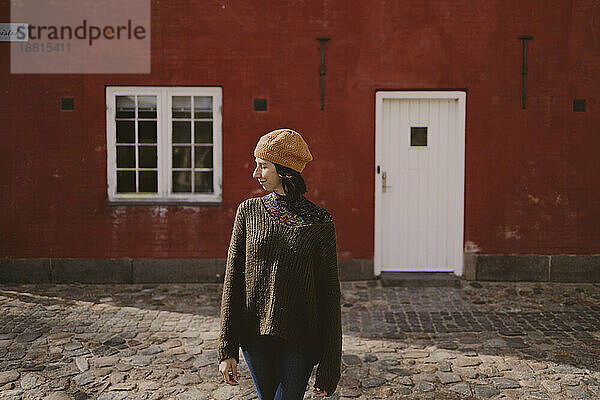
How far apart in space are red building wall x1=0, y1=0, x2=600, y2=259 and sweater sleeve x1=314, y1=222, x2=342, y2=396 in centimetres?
543

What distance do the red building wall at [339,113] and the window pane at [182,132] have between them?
1.72 ft

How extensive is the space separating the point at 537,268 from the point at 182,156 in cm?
501

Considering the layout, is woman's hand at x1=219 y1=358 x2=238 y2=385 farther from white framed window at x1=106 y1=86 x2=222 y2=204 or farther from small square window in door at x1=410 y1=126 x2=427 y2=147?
small square window in door at x1=410 y1=126 x2=427 y2=147

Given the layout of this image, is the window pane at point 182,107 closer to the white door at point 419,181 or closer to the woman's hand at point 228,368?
the white door at point 419,181

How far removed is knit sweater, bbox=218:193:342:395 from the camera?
283cm

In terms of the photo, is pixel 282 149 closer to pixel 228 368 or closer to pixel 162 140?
pixel 228 368

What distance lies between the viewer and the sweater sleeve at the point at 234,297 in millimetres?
2865

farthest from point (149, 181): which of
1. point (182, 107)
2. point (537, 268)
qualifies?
point (537, 268)

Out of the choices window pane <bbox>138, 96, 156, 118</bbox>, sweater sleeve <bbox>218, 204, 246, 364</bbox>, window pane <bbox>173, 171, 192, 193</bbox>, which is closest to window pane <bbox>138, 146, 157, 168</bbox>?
window pane <bbox>173, 171, 192, 193</bbox>

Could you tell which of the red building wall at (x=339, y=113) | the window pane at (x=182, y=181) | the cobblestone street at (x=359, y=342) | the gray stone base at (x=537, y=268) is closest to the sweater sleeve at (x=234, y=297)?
the cobblestone street at (x=359, y=342)

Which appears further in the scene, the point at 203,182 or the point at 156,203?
the point at 203,182

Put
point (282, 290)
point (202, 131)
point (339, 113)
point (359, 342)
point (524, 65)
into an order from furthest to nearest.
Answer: point (202, 131) → point (339, 113) → point (524, 65) → point (359, 342) → point (282, 290)

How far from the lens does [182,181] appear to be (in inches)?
331

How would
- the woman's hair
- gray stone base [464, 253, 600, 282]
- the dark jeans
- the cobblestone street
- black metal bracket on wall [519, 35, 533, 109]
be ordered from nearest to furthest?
the dark jeans → the woman's hair → the cobblestone street → black metal bracket on wall [519, 35, 533, 109] → gray stone base [464, 253, 600, 282]
